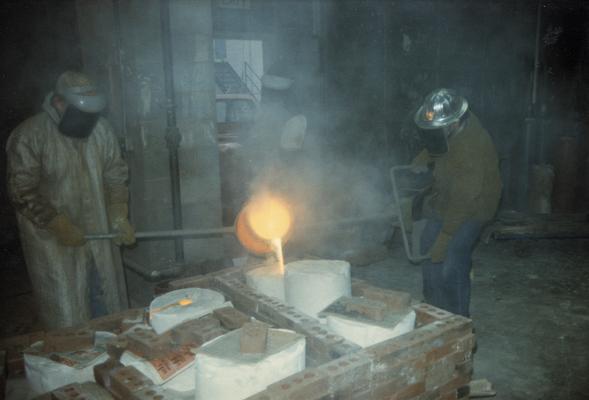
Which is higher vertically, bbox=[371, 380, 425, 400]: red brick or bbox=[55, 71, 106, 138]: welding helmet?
bbox=[55, 71, 106, 138]: welding helmet

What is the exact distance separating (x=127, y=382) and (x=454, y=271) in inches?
133

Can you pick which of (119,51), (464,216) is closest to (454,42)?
(464,216)

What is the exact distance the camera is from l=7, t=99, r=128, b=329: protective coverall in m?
3.41

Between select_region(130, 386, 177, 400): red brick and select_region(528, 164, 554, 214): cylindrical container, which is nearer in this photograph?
select_region(130, 386, 177, 400): red brick

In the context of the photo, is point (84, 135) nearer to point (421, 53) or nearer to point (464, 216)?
point (464, 216)

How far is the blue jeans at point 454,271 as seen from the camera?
4312 millimetres

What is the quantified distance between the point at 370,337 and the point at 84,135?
2.70 metres

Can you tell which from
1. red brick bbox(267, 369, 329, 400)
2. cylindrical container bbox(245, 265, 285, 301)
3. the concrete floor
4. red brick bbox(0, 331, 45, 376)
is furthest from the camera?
the concrete floor

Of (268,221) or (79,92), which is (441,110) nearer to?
(268,221)

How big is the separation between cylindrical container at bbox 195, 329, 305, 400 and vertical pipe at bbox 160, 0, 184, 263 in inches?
126

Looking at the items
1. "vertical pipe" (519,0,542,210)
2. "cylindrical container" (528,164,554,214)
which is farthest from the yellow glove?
"vertical pipe" (519,0,542,210)

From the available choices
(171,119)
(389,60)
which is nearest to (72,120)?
(171,119)

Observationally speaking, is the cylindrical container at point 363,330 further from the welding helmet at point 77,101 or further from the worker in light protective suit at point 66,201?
the welding helmet at point 77,101

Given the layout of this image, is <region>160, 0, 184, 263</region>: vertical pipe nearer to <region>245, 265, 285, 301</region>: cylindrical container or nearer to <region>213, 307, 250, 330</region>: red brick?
<region>245, 265, 285, 301</region>: cylindrical container
